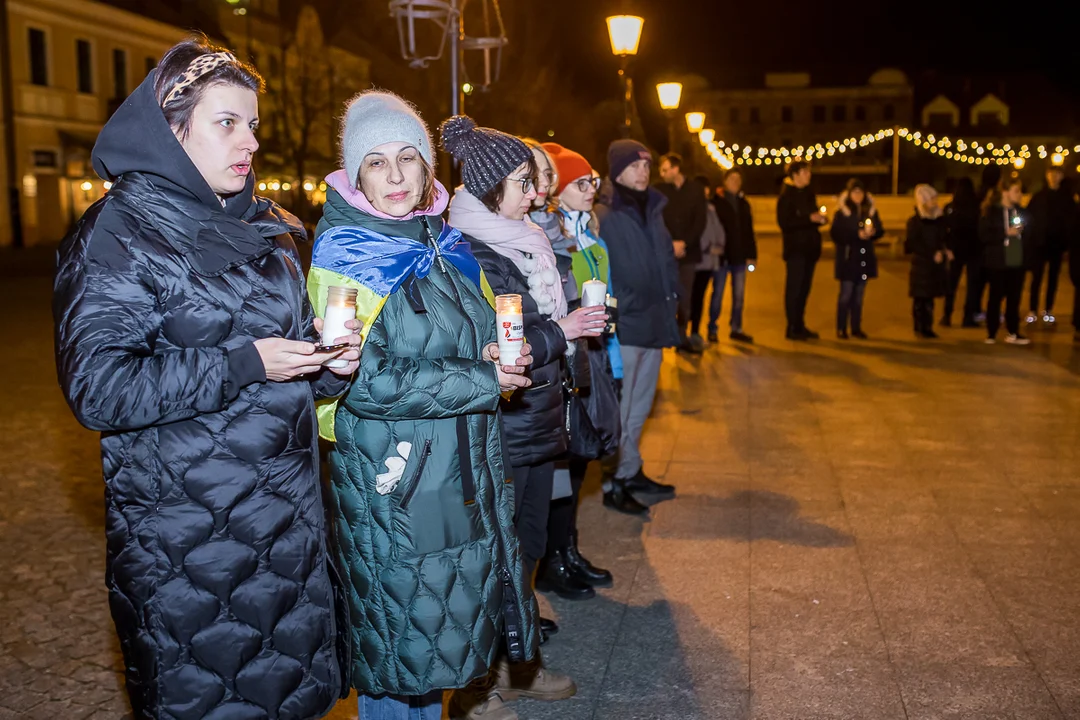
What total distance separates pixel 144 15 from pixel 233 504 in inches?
1728

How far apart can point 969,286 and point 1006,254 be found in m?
1.50

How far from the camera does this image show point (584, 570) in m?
5.13

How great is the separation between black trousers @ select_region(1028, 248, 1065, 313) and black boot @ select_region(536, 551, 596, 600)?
1082 centimetres

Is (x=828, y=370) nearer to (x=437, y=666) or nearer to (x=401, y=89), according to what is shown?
(x=437, y=666)

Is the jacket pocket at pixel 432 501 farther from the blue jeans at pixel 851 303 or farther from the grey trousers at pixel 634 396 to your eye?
the blue jeans at pixel 851 303

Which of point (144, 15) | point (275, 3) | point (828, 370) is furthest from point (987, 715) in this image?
point (275, 3)

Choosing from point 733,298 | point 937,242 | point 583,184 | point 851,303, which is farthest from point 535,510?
point 937,242

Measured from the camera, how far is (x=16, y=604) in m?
4.79

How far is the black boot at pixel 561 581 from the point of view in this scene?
4957mm

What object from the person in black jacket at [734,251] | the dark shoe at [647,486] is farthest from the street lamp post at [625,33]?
the dark shoe at [647,486]

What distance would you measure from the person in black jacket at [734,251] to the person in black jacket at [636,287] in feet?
23.0

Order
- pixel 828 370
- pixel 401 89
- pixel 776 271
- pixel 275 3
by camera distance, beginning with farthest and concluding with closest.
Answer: pixel 275 3 → pixel 401 89 → pixel 776 271 → pixel 828 370

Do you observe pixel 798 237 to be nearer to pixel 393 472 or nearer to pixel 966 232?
pixel 966 232

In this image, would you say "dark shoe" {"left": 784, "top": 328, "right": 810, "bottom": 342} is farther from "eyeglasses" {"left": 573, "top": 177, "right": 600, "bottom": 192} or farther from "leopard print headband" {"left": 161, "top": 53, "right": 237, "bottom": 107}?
"leopard print headband" {"left": 161, "top": 53, "right": 237, "bottom": 107}
